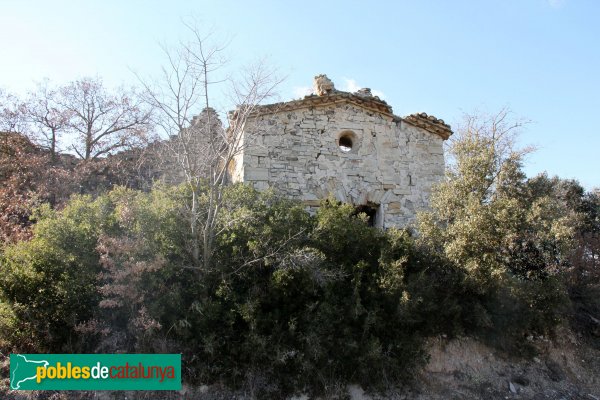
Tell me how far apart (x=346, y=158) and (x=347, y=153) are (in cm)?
13

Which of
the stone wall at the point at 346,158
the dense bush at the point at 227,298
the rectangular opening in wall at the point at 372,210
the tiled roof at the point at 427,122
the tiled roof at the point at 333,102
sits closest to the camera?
the dense bush at the point at 227,298

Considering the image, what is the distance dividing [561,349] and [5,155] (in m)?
13.4

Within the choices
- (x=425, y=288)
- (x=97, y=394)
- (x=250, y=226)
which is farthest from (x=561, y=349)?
(x=97, y=394)

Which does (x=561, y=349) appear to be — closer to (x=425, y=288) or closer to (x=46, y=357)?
(x=425, y=288)

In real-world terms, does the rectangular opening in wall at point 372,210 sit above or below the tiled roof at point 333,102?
below

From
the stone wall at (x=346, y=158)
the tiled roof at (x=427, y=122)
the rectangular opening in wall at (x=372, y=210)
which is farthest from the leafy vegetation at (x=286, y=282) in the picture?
the tiled roof at (x=427, y=122)

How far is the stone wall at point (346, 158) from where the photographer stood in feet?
37.7

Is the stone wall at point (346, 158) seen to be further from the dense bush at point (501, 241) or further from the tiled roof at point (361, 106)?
the dense bush at point (501, 241)

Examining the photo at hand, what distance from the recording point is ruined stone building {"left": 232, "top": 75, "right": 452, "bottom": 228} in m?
11.5

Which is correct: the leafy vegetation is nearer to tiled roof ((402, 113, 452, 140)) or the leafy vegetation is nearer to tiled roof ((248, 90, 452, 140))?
tiled roof ((248, 90, 452, 140))

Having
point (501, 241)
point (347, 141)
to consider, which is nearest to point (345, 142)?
point (347, 141)

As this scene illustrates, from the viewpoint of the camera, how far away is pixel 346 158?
1199cm

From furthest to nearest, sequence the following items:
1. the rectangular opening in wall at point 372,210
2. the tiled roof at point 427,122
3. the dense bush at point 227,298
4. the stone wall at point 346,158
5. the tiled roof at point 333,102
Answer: the tiled roof at point 427,122
the rectangular opening in wall at point 372,210
the tiled roof at point 333,102
the stone wall at point 346,158
the dense bush at point 227,298

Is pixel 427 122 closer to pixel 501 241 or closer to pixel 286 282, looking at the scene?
pixel 501 241
